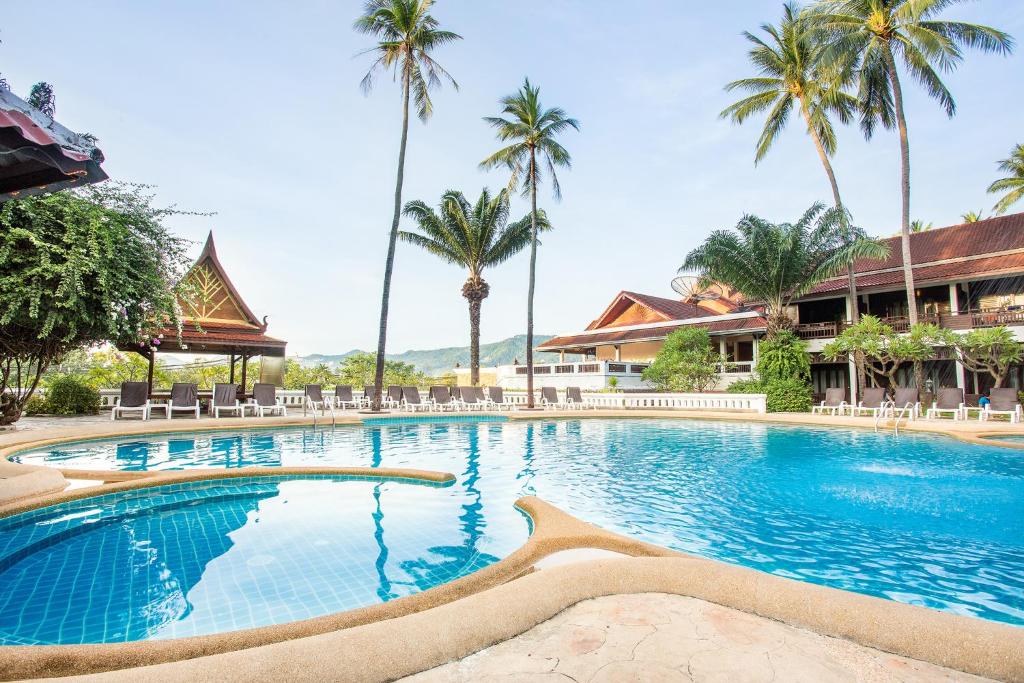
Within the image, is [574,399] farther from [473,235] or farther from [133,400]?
A: [133,400]

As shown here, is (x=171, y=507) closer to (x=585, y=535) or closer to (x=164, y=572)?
(x=164, y=572)

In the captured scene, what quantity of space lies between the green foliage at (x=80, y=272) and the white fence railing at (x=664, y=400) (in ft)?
25.8

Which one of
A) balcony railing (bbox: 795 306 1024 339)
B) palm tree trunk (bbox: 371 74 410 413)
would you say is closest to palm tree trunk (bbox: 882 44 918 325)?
balcony railing (bbox: 795 306 1024 339)

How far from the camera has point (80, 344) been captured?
38.2 ft

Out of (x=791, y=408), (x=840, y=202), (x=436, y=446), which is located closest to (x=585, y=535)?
(x=436, y=446)

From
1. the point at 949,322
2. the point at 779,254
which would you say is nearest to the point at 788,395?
the point at 779,254

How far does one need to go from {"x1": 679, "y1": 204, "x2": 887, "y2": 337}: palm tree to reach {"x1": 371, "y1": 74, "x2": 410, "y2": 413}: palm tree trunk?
12.0 m

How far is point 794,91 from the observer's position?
22.1m

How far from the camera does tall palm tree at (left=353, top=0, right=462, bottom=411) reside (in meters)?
17.7

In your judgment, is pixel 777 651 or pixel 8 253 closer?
pixel 777 651

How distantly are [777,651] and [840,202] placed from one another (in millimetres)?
23591

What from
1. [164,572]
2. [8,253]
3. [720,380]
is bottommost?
[164,572]

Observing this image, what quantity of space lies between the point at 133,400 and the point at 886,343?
76.8 feet

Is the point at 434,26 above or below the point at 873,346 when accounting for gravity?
above
